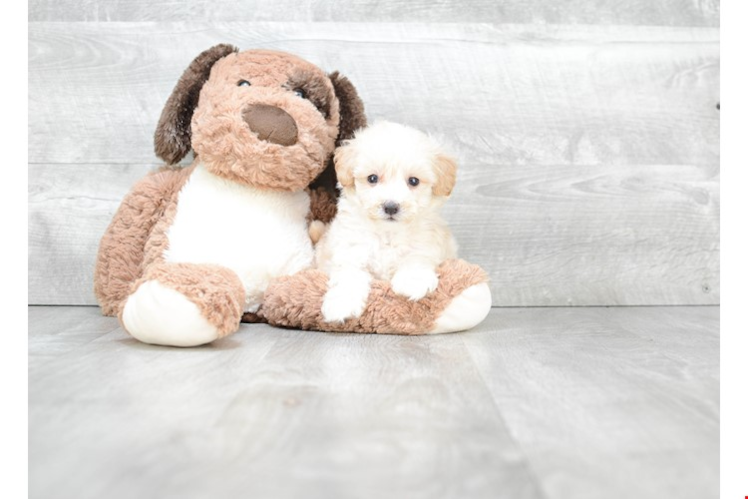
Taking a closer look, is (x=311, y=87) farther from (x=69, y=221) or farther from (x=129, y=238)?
(x=69, y=221)

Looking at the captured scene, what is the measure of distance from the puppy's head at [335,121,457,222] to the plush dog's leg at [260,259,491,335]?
5.6 inches

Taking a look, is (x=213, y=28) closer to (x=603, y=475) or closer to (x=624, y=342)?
(x=624, y=342)

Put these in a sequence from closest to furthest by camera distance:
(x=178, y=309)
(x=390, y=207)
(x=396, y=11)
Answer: (x=178, y=309), (x=390, y=207), (x=396, y=11)

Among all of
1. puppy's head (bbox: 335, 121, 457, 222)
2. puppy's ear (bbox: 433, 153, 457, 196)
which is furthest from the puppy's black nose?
puppy's ear (bbox: 433, 153, 457, 196)

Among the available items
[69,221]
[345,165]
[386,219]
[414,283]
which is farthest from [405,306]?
[69,221]

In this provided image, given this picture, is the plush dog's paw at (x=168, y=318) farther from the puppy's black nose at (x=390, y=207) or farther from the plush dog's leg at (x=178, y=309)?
the puppy's black nose at (x=390, y=207)

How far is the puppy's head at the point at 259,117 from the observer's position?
1.43m

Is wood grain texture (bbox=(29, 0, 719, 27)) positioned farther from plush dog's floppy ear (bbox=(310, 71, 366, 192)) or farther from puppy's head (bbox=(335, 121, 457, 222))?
puppy's head (bbox=(335, 121, 457, 222))

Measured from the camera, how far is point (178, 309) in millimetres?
1201

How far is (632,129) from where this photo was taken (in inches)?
70.6

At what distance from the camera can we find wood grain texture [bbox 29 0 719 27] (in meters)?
1.72

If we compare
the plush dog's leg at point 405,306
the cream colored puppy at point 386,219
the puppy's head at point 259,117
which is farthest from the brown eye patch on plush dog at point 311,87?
the plush dog's leg at point 405,306

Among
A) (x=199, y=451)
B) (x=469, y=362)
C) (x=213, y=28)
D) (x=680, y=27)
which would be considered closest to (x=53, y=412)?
(x=199, y=451)

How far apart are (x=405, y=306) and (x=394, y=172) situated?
25cm
